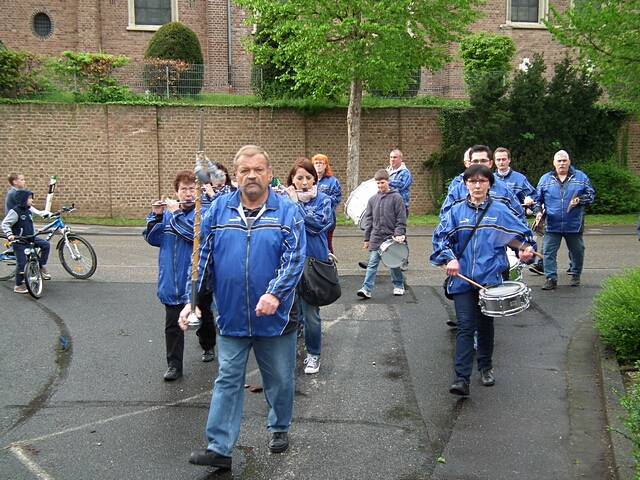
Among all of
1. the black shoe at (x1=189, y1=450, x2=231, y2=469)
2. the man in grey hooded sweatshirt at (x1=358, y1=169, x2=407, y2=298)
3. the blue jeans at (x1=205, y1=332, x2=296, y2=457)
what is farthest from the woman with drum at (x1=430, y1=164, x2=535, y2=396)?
the man in grey hooded sweatshirt at (x1=358, y1=169, x2=407, y2=298)

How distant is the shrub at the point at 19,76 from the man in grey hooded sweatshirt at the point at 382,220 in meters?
16.1

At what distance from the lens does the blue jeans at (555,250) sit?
10730 millimetres

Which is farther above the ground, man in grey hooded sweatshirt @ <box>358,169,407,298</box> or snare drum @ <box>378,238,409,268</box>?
man in grey hooded sweatshirt @ <box>358,169,407,298</box>

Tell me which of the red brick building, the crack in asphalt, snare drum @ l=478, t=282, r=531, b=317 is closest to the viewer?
the crack in asphalt

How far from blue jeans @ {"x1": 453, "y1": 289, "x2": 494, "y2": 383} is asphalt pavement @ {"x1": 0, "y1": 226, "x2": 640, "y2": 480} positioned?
0.94 ft

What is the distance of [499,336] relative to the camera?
8117 millimetres

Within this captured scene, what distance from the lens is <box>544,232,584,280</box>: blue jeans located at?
1073cm

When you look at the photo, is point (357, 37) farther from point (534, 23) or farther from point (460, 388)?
point (534, 23)

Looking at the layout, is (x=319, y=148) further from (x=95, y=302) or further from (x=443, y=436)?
(x=443, y=436)

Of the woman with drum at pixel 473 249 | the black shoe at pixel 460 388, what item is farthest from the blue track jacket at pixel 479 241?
the black shoe at pixel 460 388

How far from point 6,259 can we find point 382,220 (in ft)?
18.3

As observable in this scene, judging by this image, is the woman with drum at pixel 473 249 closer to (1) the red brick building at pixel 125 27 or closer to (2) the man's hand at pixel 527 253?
(2) the man's hand at pixel 527 253

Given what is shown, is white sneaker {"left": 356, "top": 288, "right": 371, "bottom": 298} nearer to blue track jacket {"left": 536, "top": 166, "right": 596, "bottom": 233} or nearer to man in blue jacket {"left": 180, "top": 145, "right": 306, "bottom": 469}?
blue track jacket {"left": 536, "top": 166, "right": 596, "bottom": 233}

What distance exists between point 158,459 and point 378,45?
16013 millimetres
